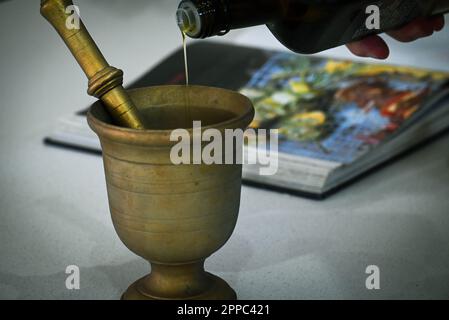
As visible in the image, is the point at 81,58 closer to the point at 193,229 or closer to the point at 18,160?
the point at 193,229

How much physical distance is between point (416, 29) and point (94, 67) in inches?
18.6

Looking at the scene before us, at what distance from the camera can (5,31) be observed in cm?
208

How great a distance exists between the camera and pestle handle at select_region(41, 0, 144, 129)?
90 cm

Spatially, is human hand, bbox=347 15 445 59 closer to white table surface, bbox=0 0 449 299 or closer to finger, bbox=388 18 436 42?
finger, bbox=388 18 436 42

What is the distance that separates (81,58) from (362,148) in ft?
1.90

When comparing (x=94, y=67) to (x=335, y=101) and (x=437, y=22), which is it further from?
(x=335, y=101)

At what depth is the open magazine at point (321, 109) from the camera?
4.41 ft

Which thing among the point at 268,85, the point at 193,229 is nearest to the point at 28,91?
the point at 268,85

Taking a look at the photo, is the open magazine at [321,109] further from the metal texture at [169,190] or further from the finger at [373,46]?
the metal texture at [169,190]

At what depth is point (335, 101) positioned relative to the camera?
1.50 metres
